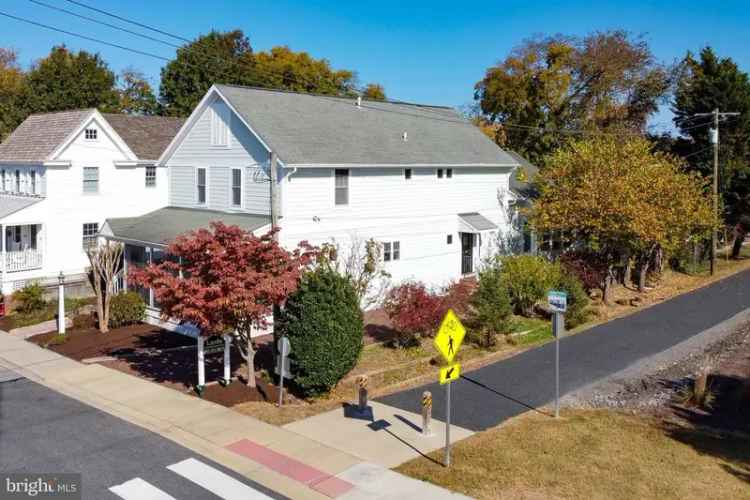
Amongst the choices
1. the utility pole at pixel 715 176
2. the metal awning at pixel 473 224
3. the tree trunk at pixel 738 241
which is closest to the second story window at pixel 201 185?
the metal awning at pixel 473 224

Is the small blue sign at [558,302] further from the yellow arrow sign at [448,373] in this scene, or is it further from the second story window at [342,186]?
the second story window at [342,186]

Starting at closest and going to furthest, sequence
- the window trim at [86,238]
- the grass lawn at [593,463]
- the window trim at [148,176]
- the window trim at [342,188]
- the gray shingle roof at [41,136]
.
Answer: the grass lawn at [593,463] < the window trim at [342,188] < the gray shingle roof at [41,136] < the window trim at [86,238] < the window trim at [148,176]

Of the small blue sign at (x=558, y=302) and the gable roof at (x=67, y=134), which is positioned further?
the gable roof at (x=67, y=134)

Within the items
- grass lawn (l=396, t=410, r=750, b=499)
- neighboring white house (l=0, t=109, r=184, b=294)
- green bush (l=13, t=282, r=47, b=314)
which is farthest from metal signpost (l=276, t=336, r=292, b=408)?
neighboring white house (l=0, t=109, r=184, b=294)

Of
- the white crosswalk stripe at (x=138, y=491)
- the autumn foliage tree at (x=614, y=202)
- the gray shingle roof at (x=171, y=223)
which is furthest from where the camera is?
the autumn foliage tree at (x=614, y=202)

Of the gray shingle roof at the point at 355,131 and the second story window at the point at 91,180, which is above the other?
the gray shingle roof at the point at 355,131

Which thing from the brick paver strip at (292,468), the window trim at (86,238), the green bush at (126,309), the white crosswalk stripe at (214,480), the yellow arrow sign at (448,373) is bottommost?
the white crosswalk stripe at (214,480)

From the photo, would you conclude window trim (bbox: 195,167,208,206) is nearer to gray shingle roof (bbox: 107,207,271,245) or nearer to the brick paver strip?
gray shingle roof (bbox: 107,207,271,245)
